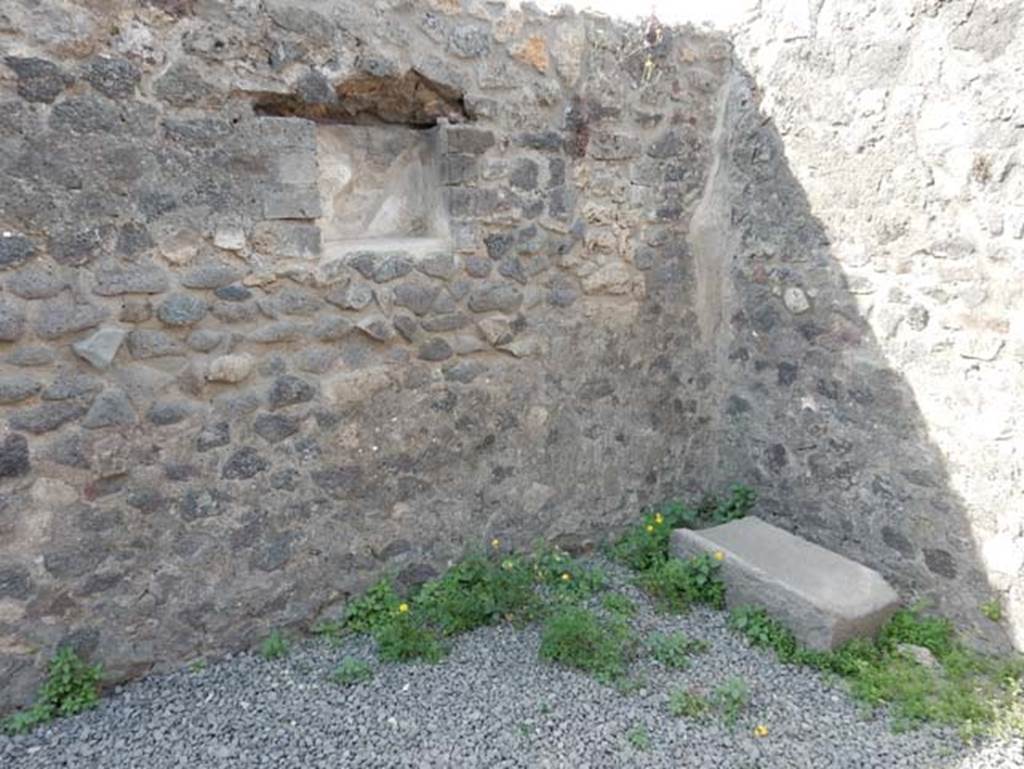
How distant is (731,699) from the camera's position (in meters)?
2.63

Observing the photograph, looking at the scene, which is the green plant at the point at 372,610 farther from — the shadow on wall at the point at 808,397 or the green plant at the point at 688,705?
the shadow on wall at the point at 808,397

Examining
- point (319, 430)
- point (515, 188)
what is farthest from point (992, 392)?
point (319, 430)

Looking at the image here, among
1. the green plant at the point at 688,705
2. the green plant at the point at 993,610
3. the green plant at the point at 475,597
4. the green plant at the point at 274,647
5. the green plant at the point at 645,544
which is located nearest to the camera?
the green plant at the point at 688,705

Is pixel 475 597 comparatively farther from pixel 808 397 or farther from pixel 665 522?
pixel 808 397

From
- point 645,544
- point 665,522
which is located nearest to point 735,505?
Answer: point 665,522

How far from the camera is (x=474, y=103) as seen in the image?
10.0 feet

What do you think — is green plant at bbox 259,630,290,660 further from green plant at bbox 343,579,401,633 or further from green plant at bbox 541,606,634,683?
green plant at bbox 541,606,634,683

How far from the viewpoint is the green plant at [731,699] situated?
2582mm

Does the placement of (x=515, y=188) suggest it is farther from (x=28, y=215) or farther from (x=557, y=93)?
(x=28, y=215)

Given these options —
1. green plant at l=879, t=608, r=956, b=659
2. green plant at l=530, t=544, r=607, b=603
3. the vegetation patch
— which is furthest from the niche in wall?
green plant at l=879, t=608, r=956, b=659

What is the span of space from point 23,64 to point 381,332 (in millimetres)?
1411

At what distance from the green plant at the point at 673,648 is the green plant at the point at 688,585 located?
0.88 feet

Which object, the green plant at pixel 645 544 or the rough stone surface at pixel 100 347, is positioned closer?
the rough stone surface at pixel 100 347

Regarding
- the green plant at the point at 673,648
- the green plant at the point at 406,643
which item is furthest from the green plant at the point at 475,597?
the green plant at the point at 673,648
